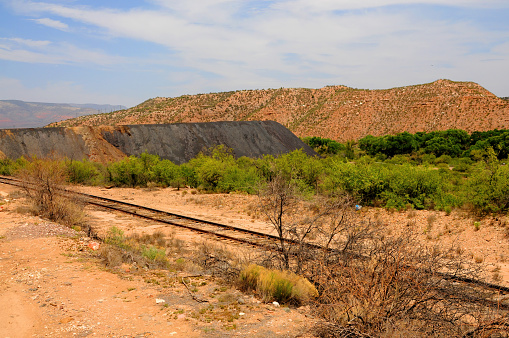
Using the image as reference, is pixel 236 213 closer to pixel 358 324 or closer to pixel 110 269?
pixel 110 269

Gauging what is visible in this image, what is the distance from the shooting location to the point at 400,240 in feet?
22.9

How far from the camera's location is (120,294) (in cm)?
839

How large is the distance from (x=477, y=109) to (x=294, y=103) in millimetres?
42824

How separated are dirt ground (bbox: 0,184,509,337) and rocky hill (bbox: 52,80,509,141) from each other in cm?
7216

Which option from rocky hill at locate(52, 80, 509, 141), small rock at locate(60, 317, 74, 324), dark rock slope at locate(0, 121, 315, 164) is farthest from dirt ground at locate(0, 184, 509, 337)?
rocky hill at locate(52, 80, 509, 141)

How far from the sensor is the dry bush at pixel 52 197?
15547mm

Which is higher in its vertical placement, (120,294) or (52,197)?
(52,197)

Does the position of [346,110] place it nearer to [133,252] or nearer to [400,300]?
[133,252]

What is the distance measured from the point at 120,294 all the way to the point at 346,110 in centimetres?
9057

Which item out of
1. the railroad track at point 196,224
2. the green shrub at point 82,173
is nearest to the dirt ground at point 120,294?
the railroad track at point 196,224

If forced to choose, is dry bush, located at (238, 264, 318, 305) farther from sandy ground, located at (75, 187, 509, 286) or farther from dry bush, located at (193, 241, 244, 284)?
sandy ground, located at (75, 187, 509, 286)

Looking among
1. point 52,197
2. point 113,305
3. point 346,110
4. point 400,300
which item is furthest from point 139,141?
point 346,110

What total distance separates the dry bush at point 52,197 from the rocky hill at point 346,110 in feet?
245

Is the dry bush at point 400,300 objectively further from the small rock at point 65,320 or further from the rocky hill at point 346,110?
the rocky hill at point 346,110
